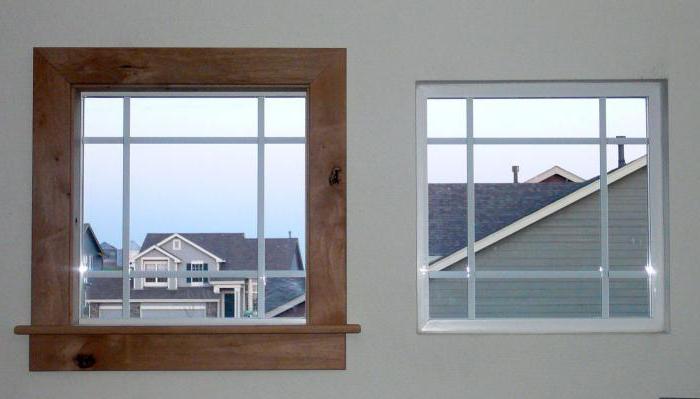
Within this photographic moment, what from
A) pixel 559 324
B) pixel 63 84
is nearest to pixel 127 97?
pixel 63 84

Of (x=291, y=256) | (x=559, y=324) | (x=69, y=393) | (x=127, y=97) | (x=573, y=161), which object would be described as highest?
(x=127, y=97)

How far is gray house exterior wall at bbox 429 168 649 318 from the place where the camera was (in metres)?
4.01

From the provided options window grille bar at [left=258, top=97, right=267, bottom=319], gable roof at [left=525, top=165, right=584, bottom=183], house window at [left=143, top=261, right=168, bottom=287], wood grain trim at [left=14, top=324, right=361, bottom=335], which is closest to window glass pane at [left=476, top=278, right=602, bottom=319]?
gable roof at [left=525, top=165, right=584, bottom=183]

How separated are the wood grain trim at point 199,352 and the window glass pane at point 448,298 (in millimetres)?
392

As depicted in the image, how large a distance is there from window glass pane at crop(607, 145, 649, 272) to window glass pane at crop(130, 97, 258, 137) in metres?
1.46

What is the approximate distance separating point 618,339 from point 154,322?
1.82m

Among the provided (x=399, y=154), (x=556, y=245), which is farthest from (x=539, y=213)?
(x=399, y=154)

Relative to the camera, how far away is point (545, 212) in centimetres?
405

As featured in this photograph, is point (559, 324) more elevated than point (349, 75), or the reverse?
point (349, 75)

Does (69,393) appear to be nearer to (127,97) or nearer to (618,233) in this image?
(127,97)

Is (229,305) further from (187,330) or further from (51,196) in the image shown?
(51,196)

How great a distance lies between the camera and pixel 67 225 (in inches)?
154

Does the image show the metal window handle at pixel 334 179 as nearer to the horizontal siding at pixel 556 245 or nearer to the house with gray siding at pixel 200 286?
the house with gray siding at pixel 200 286

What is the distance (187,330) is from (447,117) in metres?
1.32
